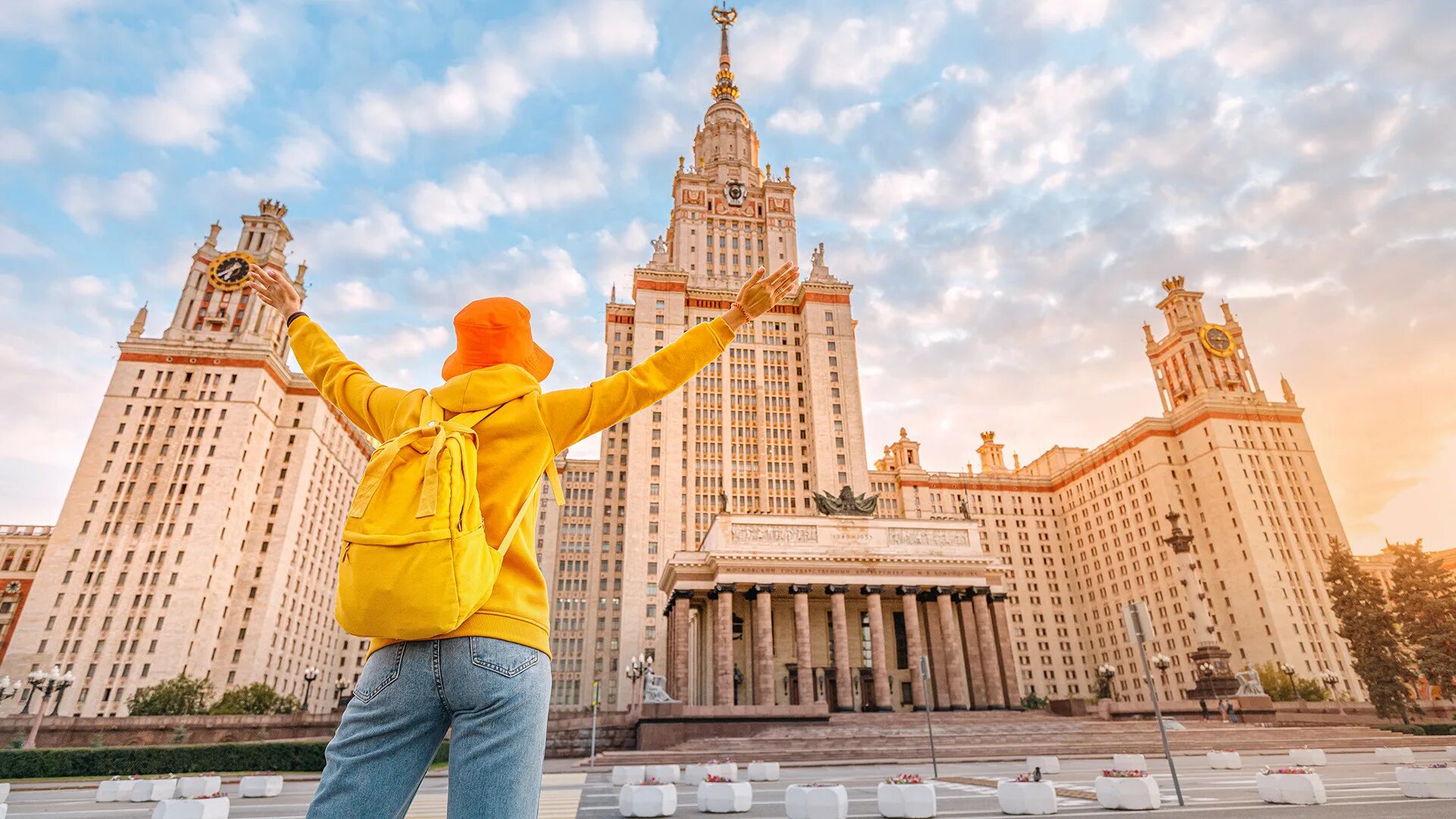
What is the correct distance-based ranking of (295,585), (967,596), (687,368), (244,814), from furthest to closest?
(295,585) < (967,596) < (244,814) < (687,368)

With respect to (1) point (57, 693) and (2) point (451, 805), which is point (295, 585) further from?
(2) point (451, 805)

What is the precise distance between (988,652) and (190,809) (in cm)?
4669

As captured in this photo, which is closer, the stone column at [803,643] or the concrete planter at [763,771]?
the concrete planter at [763,771]

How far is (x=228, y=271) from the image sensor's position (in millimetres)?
78812

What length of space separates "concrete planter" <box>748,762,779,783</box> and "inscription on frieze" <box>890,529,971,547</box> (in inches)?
1312

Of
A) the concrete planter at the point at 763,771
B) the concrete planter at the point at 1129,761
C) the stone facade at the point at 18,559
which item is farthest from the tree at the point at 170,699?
the concrete planter at the point at 1129,761

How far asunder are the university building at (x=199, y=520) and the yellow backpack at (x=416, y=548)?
77516mm

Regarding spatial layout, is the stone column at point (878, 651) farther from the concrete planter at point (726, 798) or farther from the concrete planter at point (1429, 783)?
the concrete planter at point (726, 798)

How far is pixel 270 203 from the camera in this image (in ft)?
282

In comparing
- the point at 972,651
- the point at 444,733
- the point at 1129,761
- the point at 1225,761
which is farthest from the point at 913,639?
the point at 444,733

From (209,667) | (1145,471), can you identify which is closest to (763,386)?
(1145,471)

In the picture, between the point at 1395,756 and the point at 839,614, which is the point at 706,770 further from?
the point at 839,614

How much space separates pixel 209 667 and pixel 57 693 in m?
11.0

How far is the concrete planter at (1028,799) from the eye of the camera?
12188 millimetres
